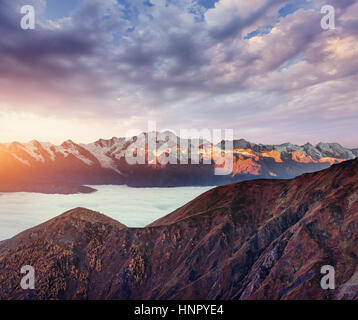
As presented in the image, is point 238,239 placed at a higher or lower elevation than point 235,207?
lower

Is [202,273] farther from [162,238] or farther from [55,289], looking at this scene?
[55,289]

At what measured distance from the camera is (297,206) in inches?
4520

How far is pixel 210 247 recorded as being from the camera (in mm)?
125688

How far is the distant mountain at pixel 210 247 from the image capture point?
90438mm

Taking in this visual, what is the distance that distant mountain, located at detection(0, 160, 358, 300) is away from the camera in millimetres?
90438
